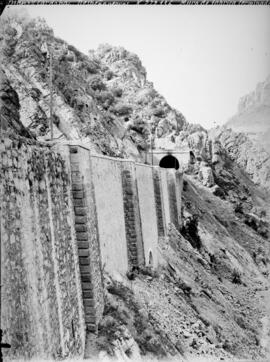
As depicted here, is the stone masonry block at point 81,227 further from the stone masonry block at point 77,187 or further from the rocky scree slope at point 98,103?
the rocky scree slope at point 98,103

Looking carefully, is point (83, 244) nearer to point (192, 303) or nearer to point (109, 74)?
point (192, 303)

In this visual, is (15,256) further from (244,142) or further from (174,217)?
(244,142)

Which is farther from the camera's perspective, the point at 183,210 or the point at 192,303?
the point at 183,210

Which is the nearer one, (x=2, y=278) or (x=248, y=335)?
(x=2, y=278)

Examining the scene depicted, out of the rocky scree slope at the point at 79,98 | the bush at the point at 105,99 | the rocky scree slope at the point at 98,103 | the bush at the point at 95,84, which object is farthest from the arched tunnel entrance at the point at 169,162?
the bush at the point at 95,84

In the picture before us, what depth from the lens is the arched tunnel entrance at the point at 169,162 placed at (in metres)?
37.6

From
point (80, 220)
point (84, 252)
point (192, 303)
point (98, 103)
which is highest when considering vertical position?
point (98, 103)

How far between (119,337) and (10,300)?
3.93m

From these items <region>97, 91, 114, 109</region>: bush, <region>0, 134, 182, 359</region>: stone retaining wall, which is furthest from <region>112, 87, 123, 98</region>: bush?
<region>0, 134, 182, 359</region>: stone retaining wall

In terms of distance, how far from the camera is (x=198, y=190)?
36.5 meters

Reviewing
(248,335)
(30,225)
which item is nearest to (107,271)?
(30,225)

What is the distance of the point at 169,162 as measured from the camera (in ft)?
127

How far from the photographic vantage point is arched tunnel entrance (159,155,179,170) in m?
37.6

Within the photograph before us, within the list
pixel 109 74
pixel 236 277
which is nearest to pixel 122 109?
pixel 109 74
